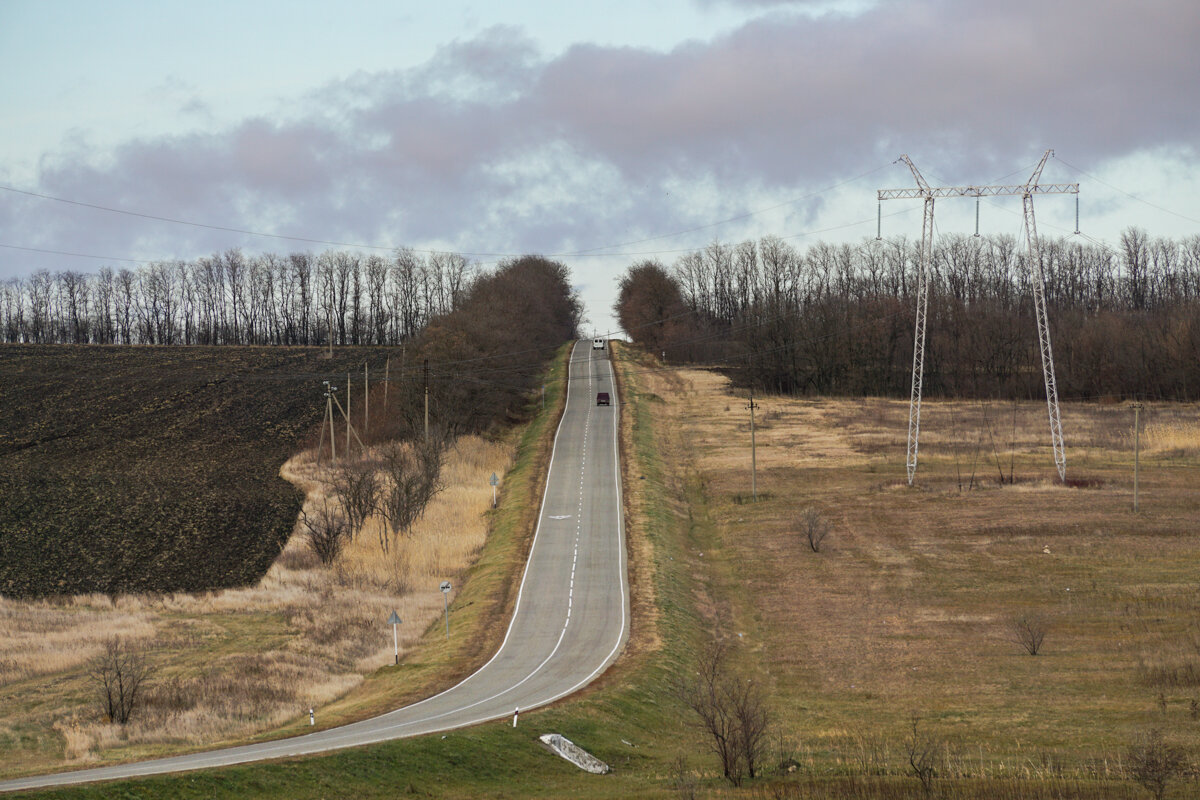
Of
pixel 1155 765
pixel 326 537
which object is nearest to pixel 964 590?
pixel 1155 765

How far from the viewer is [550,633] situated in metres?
38.8

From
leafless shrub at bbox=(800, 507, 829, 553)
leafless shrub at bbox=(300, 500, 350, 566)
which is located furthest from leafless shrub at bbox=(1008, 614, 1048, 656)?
leafless shrub at bbox=(300, 500, 350, 566)

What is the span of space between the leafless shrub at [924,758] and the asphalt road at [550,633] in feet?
33.5

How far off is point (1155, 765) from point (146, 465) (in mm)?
67204

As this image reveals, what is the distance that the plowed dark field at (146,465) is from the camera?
158ft

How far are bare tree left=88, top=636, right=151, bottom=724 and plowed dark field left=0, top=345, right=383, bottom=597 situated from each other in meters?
12.4

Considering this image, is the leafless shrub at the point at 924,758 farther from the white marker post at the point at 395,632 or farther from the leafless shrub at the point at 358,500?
the leafless shrub at the point at 358,500

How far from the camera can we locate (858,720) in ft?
94.1

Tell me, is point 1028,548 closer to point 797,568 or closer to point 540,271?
point 797,568

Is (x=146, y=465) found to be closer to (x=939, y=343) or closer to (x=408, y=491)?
(x=408, y=491)

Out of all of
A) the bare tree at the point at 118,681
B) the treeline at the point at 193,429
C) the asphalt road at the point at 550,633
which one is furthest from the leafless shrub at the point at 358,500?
the bare tree at the point at 118,681

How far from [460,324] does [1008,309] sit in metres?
86.5

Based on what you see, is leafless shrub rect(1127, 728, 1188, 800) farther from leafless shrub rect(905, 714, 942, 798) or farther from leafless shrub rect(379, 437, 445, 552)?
leafless shrub rect(379, 437, 445, 552)

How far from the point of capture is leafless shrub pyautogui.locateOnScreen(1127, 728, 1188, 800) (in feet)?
62.2
